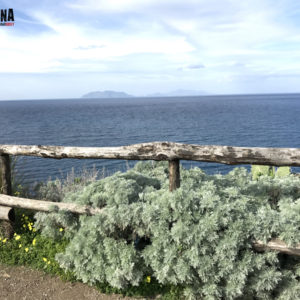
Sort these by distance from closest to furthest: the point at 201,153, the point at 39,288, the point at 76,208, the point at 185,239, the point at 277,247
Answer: the point at 277,247, the point at 185,239, the point at 201,153, the point at 39,288, the point at 76,208

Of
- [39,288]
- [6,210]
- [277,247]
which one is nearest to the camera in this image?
[277,247]

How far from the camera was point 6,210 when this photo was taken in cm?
612

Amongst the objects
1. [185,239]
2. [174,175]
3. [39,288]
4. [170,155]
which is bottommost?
[39,288]

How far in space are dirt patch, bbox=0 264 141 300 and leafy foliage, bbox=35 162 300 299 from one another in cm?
22

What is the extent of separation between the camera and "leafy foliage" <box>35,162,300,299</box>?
167 inches

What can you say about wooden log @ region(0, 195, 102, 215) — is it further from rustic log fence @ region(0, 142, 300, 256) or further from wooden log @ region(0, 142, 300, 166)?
wooden log @ region(0, 142, 300, 166)

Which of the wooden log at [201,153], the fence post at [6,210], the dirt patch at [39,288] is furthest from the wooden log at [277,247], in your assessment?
the fence post at [6,210]

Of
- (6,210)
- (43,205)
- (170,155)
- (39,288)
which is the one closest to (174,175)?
(170,155)

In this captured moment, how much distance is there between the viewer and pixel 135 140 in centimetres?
3572

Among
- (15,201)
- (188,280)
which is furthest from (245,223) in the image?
(15,201)

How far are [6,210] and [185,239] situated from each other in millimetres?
3763

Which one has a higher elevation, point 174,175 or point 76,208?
point 174,175

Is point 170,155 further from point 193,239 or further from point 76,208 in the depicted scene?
point 76,208

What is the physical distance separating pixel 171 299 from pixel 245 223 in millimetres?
1635
